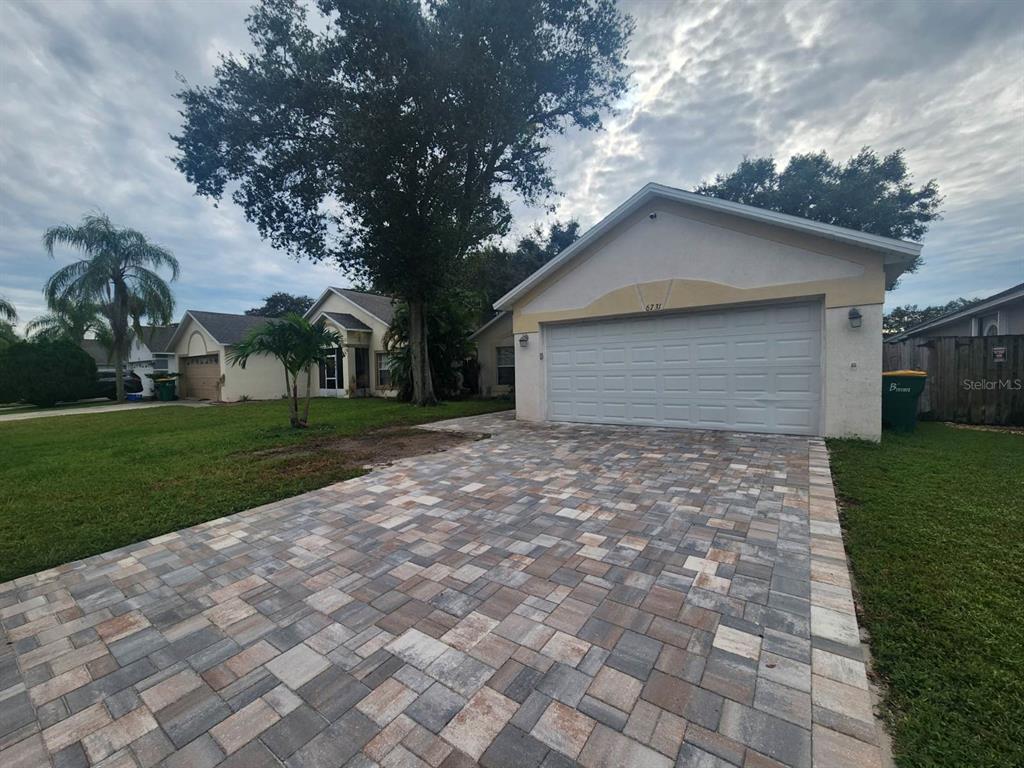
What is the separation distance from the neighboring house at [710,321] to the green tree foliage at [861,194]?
12.1 meters

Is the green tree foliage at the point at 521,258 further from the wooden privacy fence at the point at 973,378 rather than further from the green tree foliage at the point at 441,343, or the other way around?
the wooden privacy fence at the point at 973,378

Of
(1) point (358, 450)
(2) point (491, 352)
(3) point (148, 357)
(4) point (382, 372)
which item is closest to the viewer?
(1) point (358, 450)

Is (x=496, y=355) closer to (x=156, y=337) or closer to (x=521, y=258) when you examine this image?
(x=521, y=258)

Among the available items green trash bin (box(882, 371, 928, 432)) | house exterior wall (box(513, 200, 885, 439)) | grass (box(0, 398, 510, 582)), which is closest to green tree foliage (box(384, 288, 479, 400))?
grass (box(0, 398, 510, 582))

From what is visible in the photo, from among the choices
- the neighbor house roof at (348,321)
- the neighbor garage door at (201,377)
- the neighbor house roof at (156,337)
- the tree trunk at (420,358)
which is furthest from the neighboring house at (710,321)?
the neighbor house roof at (156,337)

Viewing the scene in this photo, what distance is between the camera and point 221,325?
20.3 metres

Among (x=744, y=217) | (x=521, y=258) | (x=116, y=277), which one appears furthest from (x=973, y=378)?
(x=116, y=277)

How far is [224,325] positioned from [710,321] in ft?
72.1

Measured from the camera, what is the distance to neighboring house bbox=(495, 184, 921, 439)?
6.72 meters

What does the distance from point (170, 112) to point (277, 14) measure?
3.90 meters

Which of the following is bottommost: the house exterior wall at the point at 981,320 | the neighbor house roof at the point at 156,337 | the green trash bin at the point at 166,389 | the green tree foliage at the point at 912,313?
the green trash bin at the point at 166,389

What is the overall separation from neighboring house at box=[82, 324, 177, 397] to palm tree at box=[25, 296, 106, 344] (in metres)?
0.86

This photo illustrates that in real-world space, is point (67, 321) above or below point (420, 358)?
above

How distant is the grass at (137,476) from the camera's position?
12.4 ft
